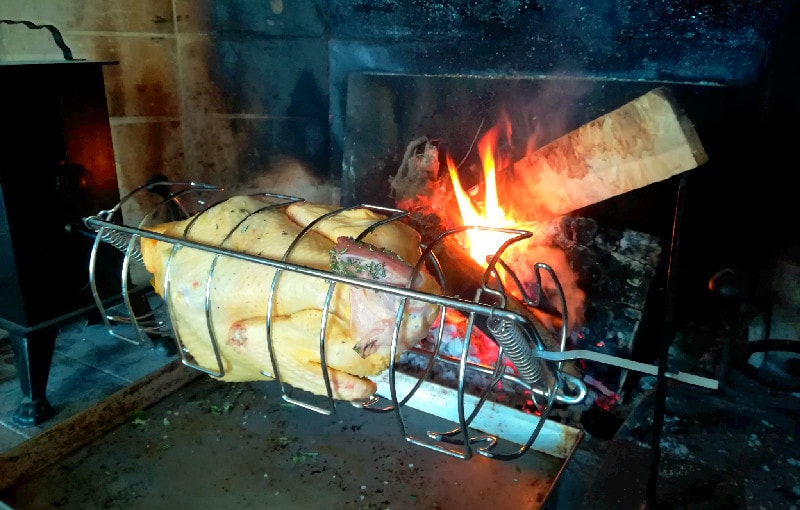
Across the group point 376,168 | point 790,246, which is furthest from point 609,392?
point 376,168

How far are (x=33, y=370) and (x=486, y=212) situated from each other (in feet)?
5.89

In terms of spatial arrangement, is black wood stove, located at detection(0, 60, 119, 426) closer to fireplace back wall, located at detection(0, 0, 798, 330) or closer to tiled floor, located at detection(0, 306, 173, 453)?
tiled floor, located at detection(0, 306, 173, 453)

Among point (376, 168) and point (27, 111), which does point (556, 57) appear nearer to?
point (376, 168)

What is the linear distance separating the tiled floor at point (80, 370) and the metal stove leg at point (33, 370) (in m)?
0.04

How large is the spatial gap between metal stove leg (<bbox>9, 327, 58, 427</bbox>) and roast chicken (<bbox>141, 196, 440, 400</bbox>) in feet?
1.94

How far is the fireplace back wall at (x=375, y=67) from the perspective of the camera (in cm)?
197

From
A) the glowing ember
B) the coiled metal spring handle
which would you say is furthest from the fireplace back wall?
the coiled metal spring handle

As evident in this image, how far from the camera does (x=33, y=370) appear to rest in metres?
1.93

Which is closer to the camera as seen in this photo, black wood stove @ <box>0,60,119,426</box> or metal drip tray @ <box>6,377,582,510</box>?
metal drip tray @ <box>6,377,582,510</box>

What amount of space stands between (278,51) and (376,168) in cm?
78

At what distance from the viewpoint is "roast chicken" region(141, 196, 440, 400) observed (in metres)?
1.24

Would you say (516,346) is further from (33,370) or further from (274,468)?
(33,370)

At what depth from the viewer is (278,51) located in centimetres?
284

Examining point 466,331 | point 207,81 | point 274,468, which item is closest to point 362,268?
point 466,331
